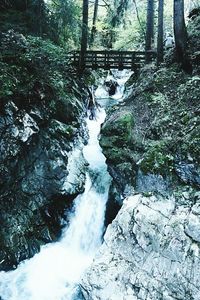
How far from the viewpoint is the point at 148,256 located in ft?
26.0

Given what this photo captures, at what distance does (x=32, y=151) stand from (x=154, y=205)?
4.92 metres

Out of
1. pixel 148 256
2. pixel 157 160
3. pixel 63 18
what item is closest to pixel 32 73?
pixel 63 18

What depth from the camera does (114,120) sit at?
11.4 metres

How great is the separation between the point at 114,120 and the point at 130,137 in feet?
3.95

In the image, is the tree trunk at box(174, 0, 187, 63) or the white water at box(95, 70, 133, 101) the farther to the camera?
the white water at box(95, 70, 133, 101)

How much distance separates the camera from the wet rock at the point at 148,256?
735 centimetres

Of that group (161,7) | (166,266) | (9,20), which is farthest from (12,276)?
(161,7)

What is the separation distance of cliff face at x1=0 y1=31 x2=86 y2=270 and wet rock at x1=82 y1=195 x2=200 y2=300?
3.22 metres

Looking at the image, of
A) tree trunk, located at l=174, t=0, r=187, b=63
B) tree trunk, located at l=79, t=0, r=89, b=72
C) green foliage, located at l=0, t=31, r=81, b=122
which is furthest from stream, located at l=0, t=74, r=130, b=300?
tree trunk, located at l=174, t=0, r=187, b=63

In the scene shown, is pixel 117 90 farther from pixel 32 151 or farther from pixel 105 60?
pixel 32 151

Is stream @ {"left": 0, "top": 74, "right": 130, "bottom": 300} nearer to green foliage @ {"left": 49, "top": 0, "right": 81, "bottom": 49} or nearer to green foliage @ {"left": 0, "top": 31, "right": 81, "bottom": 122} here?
green foliage @ {"left": 0, "top": 31, "right": 81, "bottom": 122}

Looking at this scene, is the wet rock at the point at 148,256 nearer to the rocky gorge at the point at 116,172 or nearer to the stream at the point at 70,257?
the rocky gorge at the point at 116,172

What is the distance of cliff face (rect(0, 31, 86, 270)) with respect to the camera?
1024 centimetres

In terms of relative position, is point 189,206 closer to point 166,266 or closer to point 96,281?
point 166,266
